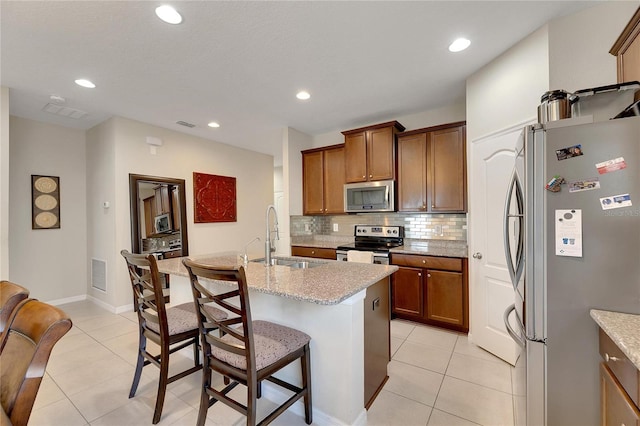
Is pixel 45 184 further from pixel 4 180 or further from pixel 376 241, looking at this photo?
pixel 376 241

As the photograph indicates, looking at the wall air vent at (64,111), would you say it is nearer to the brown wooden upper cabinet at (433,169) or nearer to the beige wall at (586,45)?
the brown wooden upper cabinet at (433,169)

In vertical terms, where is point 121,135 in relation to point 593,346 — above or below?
above

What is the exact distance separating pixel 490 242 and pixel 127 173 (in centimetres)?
448

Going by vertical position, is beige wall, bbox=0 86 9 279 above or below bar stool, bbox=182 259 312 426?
above

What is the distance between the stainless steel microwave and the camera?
362 centimetres

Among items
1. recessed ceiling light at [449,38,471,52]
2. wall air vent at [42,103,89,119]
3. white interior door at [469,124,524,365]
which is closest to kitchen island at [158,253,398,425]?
white interior door at [469,124,524,365]

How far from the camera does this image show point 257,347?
1.44 metres

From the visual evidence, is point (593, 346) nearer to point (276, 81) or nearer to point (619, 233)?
point (619, 233)

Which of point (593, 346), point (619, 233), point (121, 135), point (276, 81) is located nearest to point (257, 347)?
point (593, 346)

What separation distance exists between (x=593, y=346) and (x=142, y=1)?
10.0 ft

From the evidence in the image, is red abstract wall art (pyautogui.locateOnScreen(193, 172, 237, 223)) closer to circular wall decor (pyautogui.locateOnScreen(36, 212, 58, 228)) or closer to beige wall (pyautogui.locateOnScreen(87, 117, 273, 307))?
beige wall (pyautogui.locateOnScreen(87, 117, 273, 307))

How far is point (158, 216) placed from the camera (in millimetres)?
4105

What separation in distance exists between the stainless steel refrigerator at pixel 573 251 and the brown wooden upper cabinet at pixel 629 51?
2.11ft

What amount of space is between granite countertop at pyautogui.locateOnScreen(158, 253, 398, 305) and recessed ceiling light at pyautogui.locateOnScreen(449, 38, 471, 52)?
1851mm
